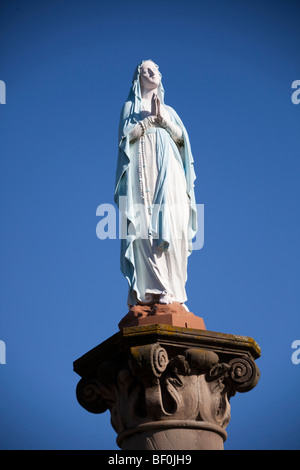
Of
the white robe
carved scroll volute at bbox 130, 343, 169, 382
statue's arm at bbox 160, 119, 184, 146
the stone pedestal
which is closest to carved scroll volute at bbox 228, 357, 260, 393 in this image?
the stone pedestal

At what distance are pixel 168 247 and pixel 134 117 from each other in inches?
106

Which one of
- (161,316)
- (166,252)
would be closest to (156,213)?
(166,252)

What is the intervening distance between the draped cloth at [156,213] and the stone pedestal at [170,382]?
1123 millimetres

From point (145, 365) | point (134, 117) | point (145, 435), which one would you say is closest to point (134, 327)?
point (145, 365)

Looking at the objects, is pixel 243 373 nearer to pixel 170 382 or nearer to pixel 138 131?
pixel 170 382

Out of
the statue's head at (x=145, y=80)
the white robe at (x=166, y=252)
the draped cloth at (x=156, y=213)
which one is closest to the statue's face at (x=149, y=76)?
the statue's head at (x=145, y=80)

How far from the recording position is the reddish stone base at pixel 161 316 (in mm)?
14883

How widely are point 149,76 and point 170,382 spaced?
231 inches

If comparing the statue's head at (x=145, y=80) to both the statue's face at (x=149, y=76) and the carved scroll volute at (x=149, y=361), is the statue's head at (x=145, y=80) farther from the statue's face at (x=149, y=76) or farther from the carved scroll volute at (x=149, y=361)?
the carved scroll volute at (x=149, y=361)

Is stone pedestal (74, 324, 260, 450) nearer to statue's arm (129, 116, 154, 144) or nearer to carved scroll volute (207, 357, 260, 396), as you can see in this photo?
carved scroll volute (207, 357, 260, 396)

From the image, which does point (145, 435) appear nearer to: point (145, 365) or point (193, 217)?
point (145, 365)

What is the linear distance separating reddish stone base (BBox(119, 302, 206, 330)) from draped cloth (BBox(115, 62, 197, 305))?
212mm

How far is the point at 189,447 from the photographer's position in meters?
14.2

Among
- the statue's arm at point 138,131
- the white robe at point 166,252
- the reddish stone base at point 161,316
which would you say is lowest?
the reddish stone base at point 161,316
